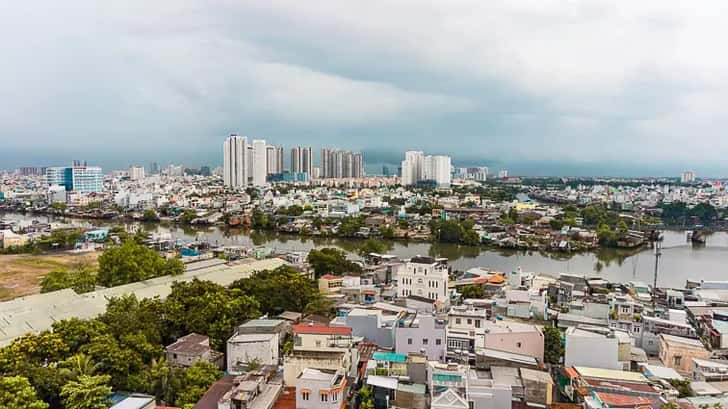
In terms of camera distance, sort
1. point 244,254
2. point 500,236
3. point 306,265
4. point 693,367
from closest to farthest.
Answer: point 693,367
point 306,265
point 244,254
point 500,236

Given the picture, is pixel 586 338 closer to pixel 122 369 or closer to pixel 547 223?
pixel 122 369

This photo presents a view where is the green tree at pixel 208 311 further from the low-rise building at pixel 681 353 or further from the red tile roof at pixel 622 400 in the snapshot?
the low-rise building at pixel 681 353

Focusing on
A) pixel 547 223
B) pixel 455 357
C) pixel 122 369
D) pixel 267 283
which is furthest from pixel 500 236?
pixel 122 369

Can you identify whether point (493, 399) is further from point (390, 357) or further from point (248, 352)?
point (248, 352)

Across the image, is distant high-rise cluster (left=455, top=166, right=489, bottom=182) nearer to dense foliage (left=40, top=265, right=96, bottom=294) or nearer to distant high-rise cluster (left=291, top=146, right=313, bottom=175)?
distant high-rise cluster (left=291, top=146, right=313, bottom=175)

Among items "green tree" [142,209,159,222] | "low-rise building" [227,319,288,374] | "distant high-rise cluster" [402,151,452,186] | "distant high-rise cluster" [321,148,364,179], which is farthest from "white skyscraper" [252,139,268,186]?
"low-rise building" [227,319,288,374]

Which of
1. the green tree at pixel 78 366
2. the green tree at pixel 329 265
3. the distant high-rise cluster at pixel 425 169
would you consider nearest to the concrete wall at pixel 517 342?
the green tree at pixel 78 366
